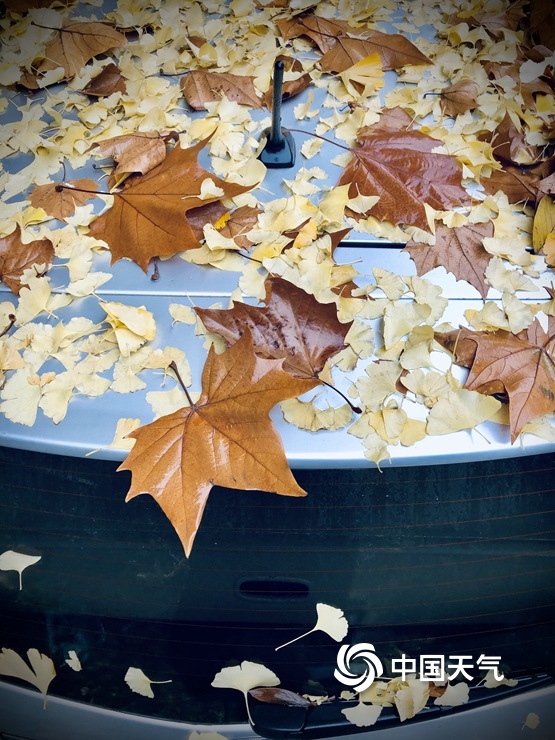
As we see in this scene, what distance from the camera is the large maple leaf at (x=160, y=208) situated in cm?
123

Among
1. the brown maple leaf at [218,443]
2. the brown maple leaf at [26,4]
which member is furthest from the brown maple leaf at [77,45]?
the brown maple leaf at [218,443]

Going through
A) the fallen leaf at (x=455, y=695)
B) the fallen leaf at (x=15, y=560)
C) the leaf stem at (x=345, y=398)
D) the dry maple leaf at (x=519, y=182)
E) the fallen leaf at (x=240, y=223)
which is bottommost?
the fallen leaf at (x=455, y=695)

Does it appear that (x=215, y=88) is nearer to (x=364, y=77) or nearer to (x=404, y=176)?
(x=364, y=77)

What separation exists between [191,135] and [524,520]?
116 cm

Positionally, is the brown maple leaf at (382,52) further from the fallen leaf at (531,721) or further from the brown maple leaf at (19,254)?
the fallen leaf at (531,721)

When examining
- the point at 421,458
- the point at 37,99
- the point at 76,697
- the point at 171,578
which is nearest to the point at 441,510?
the point at 421,458

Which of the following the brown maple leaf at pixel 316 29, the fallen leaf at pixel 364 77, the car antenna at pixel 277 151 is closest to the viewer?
the car antenna at pixel 277 151

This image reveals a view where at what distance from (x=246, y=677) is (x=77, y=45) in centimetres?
170

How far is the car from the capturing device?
964 mm

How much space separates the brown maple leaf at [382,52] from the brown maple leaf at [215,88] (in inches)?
9.0

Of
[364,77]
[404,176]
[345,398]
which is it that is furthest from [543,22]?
[345,398]

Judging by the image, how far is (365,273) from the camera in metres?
1.17

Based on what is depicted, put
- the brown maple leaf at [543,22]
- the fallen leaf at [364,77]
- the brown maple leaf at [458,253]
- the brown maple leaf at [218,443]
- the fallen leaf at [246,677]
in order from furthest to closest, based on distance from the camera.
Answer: the brown maple leaf at [543,22]
the fallen leaf at [364,77]
the brown maple leaf at [458,253]
the fallen leaf at [246,677]
the brown maple leaf at [218,443]

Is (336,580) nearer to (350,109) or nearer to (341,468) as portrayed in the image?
(341,468)
